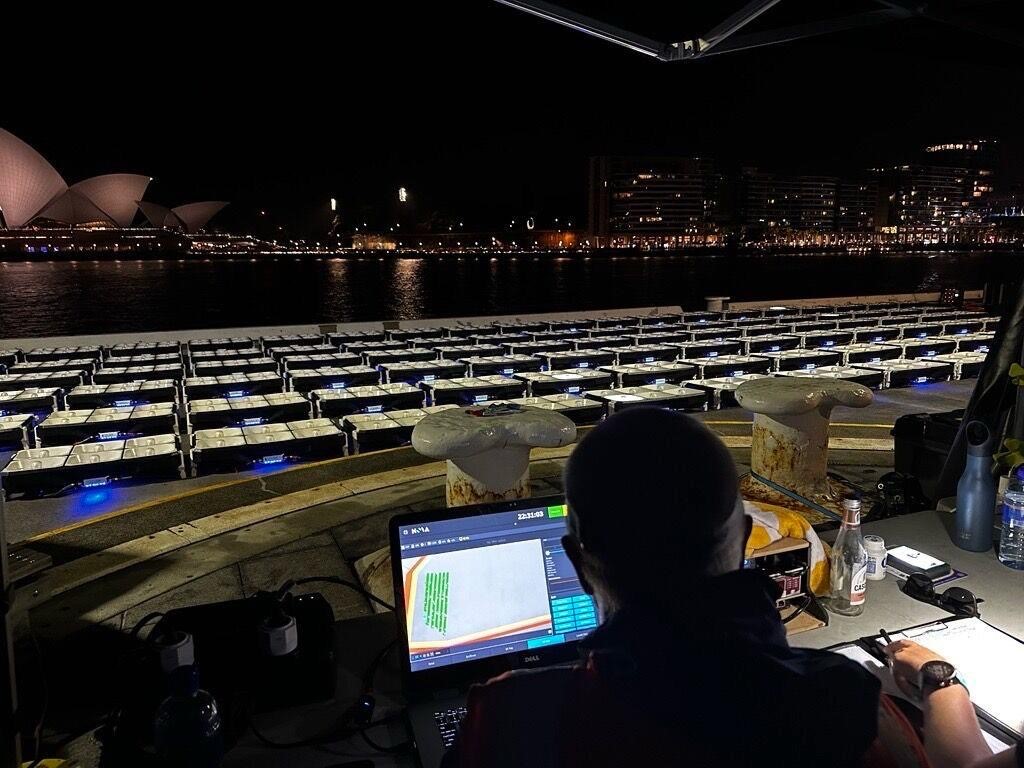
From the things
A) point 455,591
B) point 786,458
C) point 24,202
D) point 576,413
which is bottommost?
point 576,413

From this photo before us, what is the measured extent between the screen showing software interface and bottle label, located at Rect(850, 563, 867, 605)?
108cm

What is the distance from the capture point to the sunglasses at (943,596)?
2562 millimetres

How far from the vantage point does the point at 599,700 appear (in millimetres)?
1070

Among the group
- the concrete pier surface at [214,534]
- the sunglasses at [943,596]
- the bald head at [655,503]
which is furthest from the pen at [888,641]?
the concrete pier surface at [214,534]

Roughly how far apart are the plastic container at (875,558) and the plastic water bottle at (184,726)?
2.50m

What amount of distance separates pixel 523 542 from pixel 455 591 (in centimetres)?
26

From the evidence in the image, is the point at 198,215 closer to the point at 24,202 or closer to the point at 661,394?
the point at 24,202

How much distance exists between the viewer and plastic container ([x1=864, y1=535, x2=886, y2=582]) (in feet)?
9.36

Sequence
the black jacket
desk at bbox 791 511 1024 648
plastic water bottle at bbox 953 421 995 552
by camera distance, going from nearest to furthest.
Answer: the black jacket
desk at bbox 791 511 1024 648
plastic water bottle at bbox 953 421 995 552

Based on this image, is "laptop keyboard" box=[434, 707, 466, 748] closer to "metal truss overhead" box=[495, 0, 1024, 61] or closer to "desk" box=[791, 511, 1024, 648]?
"desk" box=[791, 511, 1024, 648]

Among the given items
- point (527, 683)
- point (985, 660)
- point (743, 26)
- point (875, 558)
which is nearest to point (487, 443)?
point (875, 558)

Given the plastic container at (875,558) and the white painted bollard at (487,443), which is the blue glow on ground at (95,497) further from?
the plastic container at (875,558)

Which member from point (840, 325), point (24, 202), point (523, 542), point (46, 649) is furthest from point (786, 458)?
point (24, 202)

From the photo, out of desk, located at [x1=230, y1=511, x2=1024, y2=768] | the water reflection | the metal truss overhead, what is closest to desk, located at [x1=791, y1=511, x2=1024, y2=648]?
desk, located at [x1=230, y1=511, x2=1024, y2=768]
